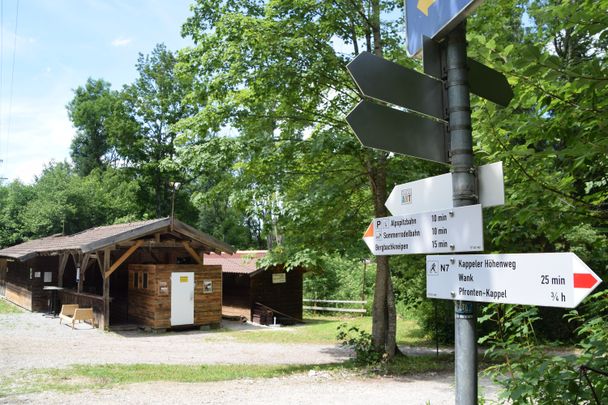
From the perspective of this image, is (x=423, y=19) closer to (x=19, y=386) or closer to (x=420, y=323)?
(x=19, y=386)

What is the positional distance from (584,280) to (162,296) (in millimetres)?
18015

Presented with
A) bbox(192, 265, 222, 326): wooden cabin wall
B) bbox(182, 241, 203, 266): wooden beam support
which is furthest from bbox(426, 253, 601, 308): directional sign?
bbox(182, 241, 203, 266): wooden beam support

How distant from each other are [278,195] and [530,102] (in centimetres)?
815

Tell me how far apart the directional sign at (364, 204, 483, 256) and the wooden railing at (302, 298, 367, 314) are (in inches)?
912

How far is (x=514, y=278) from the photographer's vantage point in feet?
7.55

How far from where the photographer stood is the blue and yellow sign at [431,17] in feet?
7.80

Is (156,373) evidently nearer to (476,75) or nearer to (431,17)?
(476,75)

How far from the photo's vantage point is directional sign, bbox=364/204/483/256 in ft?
7.93

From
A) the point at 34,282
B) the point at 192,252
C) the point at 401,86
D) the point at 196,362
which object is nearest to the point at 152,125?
the point at 34,282

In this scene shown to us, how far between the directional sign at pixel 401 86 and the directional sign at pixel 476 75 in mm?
63

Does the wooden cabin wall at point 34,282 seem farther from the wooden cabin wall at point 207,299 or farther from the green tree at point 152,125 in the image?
the green tree at point 152,125

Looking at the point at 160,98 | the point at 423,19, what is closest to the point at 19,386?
the point at 423,19

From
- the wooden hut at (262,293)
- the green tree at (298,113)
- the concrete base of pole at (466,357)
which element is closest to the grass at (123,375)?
the green tree at (298,113)

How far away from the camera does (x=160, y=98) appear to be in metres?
46.7
